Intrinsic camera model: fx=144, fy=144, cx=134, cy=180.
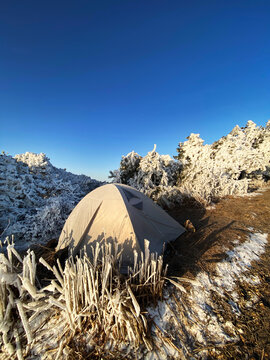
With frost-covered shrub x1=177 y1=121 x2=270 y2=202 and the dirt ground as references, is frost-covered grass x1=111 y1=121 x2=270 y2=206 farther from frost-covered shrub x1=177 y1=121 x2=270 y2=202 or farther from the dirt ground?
the dirt ground

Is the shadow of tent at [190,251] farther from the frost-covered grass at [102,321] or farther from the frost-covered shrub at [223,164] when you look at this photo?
the frost-covered shrub at [223,164]

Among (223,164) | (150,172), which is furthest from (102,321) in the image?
(223,164)

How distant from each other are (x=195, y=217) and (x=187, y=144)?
19.6ft

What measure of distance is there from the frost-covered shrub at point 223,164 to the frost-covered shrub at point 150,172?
71cm

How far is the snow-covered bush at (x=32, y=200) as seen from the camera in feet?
17.1

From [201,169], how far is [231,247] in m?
5.18

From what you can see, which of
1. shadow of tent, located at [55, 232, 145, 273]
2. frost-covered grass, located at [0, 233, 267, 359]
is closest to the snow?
frost-covered grass, located at [0, 233, 267, 359]

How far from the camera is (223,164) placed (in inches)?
318

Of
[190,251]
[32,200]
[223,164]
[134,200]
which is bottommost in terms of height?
[190,251]

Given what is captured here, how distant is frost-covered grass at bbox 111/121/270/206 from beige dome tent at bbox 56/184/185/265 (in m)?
3.26

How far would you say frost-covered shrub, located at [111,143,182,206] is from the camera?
26.4 ft

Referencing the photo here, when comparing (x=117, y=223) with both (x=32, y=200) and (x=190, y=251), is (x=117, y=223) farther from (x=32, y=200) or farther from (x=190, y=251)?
(x=32, y=200)

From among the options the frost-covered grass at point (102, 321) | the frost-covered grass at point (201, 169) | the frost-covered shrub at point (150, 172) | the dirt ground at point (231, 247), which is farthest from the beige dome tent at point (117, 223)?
the frost-covered shrub at point (150, 172)

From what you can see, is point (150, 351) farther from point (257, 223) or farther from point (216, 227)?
point (257, 223)
